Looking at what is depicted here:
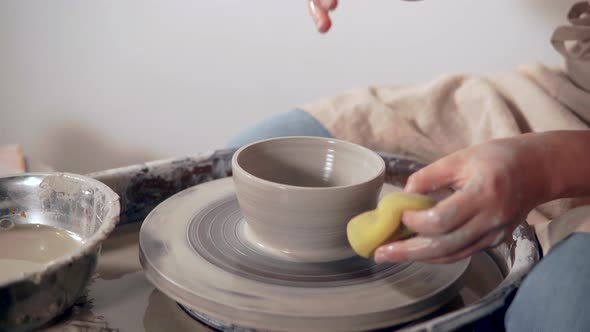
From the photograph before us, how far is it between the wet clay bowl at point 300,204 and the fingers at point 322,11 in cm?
20

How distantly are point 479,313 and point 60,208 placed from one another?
24.5 inches

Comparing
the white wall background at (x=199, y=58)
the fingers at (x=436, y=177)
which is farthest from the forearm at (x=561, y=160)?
the white wall background at (x=199, y=58)

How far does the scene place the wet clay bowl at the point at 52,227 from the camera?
647 mm

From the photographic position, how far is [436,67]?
187 cm

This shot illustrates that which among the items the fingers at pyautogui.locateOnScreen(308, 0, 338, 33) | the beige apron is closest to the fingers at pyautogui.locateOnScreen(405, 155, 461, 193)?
the fingers at pyautogui.locateOnScreen(308, 0, 338, 33)

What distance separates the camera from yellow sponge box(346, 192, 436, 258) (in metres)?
0.68

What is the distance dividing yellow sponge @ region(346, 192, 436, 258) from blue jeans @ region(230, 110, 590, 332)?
153 millimetres

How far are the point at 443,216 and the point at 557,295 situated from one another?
0.16 m

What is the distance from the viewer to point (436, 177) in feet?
2.42

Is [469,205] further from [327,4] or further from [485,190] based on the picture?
[327,4]

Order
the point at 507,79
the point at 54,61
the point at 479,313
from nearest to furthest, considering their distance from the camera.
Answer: the point at 479,313 → the point at 507,79 → the point at 54,61

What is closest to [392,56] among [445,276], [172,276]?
[445,276]

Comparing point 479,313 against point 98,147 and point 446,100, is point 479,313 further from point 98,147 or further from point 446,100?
point 98,147

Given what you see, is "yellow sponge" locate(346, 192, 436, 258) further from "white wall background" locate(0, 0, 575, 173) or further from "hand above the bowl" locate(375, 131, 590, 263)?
"white wall background" locate(0, 0, 575, 173)
